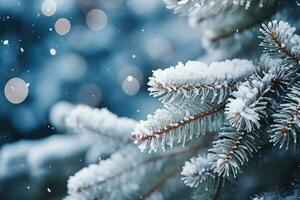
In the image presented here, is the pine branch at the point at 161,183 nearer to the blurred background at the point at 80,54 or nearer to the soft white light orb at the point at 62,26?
the blurred background at the point at 80,54

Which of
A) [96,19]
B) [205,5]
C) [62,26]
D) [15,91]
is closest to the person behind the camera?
[205,5]

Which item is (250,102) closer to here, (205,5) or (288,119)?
(288,119)

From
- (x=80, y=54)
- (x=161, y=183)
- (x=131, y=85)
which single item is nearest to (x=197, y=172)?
(x=161, y=183)

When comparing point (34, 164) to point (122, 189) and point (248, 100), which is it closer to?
point (122, 189)

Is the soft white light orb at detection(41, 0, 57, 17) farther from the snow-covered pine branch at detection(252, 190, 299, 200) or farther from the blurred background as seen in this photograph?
the snow-covered pine branch at detection(252, 190, 299, 200)

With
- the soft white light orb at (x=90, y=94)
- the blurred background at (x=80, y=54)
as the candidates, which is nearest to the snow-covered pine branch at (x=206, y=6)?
the blurred background at (x=80, y=54)

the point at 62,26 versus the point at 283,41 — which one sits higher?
the point at 62,26

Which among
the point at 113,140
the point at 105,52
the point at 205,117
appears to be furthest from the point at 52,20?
the point at 205,117
